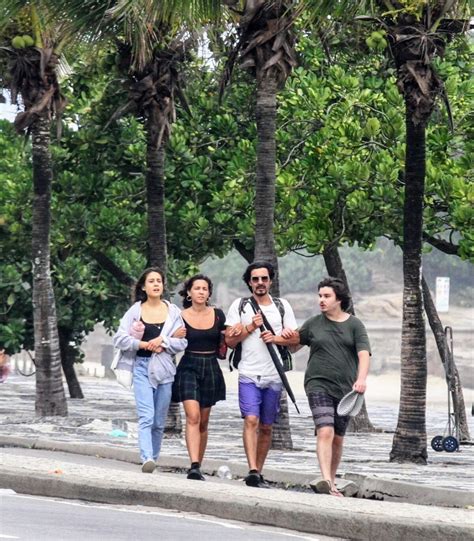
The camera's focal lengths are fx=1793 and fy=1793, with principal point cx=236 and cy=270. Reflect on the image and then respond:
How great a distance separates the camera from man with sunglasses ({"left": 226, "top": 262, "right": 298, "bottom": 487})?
14.5 m

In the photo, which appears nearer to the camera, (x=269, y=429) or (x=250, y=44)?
(x=269, y=429)

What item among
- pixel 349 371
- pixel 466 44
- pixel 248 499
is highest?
pixel 466 44

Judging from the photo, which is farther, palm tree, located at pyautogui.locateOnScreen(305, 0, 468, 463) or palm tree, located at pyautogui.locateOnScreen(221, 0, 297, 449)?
palm tree, located at pyautogui.locateOnScreen(221, 0, 297, 449)

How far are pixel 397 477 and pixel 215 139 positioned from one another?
1358 centimetres

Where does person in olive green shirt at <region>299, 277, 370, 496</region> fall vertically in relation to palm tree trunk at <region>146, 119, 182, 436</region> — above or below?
below

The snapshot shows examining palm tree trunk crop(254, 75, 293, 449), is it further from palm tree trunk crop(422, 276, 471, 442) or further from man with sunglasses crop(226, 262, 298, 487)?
man with sunglasses crop(226, 262, 298, 487)

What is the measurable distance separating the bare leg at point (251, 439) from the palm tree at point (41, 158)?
477 inches

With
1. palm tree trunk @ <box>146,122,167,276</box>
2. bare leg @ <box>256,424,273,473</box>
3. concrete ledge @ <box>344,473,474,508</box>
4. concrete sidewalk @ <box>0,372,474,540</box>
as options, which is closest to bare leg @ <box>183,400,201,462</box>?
concrete sidewalk @ <box>0,372,474,540</box>

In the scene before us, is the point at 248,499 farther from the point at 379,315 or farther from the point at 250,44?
the point at 379,315

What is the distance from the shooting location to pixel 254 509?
39.2ft

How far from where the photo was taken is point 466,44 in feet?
90.0

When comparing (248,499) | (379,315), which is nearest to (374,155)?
(248,499)

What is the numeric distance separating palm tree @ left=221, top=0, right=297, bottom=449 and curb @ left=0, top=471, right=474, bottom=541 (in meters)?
7.41

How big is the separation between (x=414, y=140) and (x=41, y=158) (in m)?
9.10
